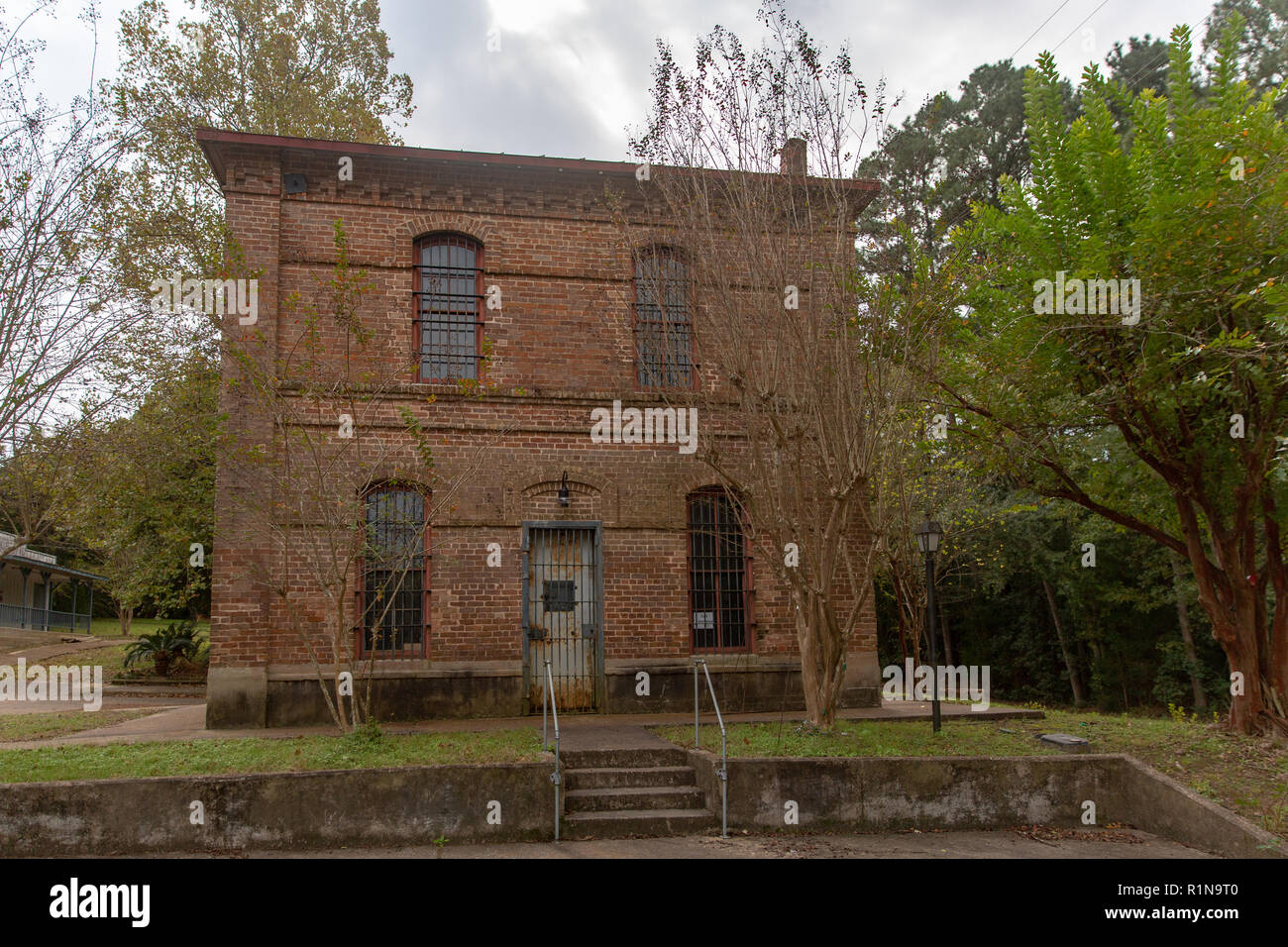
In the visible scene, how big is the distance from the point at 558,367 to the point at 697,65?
454 centimetres

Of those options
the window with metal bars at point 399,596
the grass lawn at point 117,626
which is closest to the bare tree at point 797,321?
the window with metal bars at point 399,596

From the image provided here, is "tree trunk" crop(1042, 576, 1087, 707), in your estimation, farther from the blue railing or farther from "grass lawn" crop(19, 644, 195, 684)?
the blue railing

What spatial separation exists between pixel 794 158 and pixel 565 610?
21.6 ft

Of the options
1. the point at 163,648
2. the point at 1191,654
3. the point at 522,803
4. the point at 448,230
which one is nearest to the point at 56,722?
the point at 163,648

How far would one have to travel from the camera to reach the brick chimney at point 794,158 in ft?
32.1

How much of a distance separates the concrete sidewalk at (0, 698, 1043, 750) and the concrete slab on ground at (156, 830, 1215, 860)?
1.61 metres

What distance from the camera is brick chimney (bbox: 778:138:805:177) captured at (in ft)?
32.1

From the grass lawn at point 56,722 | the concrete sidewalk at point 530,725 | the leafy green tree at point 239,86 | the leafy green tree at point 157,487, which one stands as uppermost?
the leafy green tree at point 239,86

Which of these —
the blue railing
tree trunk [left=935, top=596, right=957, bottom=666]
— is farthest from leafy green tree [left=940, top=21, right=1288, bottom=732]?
the blue railing

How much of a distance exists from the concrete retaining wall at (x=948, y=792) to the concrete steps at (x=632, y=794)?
247 mm

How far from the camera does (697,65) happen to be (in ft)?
32.0

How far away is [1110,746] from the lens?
30.7 feet

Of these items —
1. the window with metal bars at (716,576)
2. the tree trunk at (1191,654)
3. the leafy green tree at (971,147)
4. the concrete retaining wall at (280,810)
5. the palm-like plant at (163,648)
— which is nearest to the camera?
the concrete retaining wall at (280,810)

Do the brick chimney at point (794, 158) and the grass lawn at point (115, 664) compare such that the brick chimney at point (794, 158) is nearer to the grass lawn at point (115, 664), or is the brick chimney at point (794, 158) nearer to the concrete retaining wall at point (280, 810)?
the concrete retaining wall at point (280, 810)
